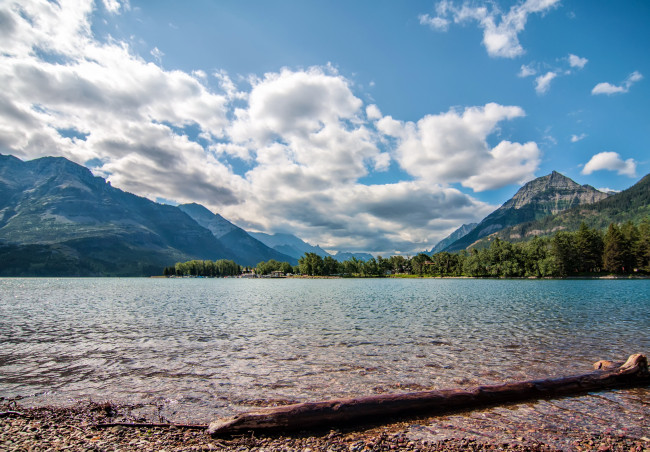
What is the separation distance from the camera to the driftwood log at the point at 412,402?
38.5 ft

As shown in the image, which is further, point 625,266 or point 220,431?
point 625,266

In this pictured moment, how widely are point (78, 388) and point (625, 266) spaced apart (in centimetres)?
25691

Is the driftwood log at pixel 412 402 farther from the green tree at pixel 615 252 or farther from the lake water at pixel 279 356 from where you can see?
the green tree at pixel 615 252

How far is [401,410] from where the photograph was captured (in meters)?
12.8

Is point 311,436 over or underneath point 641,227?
underneath

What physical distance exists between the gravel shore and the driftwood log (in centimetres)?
39

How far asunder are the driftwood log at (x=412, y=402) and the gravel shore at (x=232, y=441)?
1.30 ft

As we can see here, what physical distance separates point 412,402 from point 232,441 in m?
7.00

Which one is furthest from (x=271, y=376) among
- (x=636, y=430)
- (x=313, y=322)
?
(x=313, y=322)

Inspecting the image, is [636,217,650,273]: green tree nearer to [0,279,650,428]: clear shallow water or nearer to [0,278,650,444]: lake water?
[0,279,650,428]: clear shallow water

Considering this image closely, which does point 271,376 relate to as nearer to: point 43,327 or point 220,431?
point 220,431

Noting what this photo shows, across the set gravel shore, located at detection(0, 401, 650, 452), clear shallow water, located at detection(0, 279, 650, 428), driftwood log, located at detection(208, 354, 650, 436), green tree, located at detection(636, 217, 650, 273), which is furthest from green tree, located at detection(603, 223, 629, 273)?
gravel shore, located at detection(0, 401, 650, 452)

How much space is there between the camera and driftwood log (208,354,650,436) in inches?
462

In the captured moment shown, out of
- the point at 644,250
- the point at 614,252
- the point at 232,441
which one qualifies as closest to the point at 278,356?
the point at 232,441
